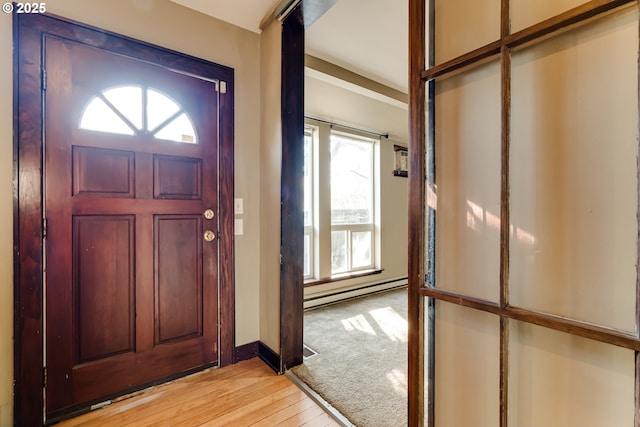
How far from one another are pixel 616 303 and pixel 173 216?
2075mm

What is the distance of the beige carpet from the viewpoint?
1664 mm

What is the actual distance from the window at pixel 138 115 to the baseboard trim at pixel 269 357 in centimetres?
156

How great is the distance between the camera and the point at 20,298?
151cm

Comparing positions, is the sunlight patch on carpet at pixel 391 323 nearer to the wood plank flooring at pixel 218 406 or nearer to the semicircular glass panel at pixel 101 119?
the wood plank flooring at pixel 218 406

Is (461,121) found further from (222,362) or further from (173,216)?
(222,362)

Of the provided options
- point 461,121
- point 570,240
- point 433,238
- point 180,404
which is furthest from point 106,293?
point 570,240

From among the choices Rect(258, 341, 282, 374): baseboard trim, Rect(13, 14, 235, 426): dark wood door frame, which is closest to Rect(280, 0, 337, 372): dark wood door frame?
Rect(258, 341, 282, 374): baseboard trim

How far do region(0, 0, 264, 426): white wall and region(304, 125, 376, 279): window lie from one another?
3.60 ft

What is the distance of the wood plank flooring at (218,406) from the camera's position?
1.57 metres

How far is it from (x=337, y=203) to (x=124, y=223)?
2.33 meters

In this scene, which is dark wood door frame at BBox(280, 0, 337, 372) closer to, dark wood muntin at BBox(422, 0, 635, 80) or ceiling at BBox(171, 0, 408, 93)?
ceiling at BBox(171, 0, 408, 93)

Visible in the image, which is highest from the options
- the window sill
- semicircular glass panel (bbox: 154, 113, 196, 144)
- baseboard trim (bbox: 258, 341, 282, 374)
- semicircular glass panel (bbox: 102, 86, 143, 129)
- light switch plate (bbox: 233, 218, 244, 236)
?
semicircular glass panel (bbox: 102, 86, 143, 129)

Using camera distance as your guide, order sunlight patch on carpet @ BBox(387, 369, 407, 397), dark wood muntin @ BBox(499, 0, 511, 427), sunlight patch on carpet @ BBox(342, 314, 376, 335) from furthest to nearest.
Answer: sunlight patch on carpet @ BBox(342, 314, 376, 335) < sunlight patch on carpet @ BBox(387, 369, 407, 397) < dark wood muntin @ BBox(499, 0, 511, 427)

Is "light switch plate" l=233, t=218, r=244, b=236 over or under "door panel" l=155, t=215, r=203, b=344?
over
